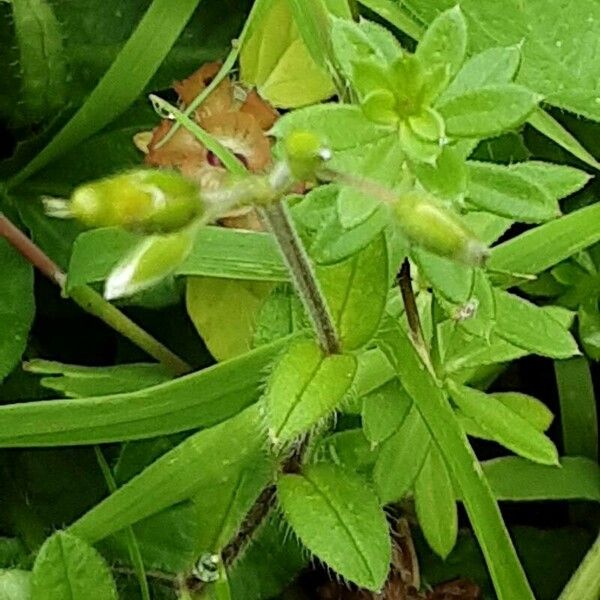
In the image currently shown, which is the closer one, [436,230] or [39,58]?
[436,230]

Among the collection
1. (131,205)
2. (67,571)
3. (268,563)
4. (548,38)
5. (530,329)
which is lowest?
A: (268,563)

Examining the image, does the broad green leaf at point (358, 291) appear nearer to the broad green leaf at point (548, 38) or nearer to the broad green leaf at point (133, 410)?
the broad green leaf at point (133, 410)

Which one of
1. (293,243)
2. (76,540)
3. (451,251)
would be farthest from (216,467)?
(451,251)

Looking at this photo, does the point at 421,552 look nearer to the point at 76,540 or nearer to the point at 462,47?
the point at 76,540

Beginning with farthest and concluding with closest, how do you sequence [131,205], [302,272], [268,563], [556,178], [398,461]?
[268,563] → [398,461] → [556,178] → [302,272] → [131,205]

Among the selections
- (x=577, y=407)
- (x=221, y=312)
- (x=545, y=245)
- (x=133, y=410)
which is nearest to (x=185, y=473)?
(x=133, y=410)

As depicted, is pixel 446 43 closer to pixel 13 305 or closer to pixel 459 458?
pixel 459 458
